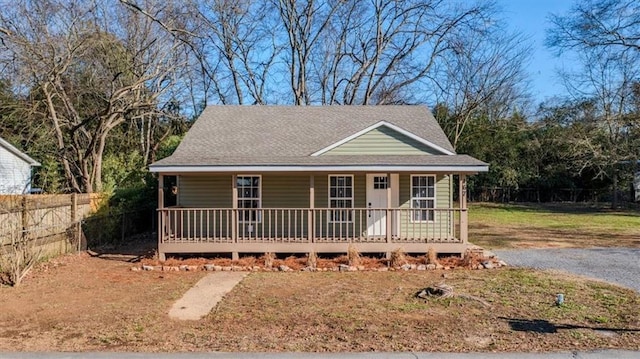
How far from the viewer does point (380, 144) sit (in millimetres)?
14781

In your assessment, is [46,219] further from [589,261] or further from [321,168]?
[589,261]

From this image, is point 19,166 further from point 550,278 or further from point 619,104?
point 619,104

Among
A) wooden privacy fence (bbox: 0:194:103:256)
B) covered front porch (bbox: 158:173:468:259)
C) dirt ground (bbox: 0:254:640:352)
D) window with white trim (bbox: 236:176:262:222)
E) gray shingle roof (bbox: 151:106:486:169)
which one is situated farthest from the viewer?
window with white trim (bbox: 236:176:262:222)

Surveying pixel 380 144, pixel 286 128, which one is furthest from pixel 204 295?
pixel 286 128

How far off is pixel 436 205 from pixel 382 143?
255 centimetres

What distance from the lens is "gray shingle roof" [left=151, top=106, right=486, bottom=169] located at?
519 inches

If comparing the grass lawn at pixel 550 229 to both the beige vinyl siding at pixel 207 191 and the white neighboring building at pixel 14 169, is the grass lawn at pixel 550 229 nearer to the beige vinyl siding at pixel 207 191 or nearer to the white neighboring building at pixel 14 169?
the beige vinyl siding at pixel 207 191

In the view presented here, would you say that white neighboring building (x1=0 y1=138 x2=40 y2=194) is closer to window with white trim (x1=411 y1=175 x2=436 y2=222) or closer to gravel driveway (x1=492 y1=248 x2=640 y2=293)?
window with white trim (x1=411 y1=175 x2=436 y2=222)

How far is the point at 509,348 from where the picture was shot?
18.2 feet

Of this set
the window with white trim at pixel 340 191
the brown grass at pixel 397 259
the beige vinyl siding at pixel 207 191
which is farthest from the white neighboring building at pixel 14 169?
the brown grass at pixel 397 259

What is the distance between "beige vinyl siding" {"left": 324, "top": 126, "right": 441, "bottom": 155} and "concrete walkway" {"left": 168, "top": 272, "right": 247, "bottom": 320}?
18.4 feet

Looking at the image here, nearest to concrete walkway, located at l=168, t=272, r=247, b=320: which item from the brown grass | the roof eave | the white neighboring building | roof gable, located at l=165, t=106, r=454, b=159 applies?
the roof eave

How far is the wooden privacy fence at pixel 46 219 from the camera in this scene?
10492 mm

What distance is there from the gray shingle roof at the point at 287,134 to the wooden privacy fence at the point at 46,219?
284cm
